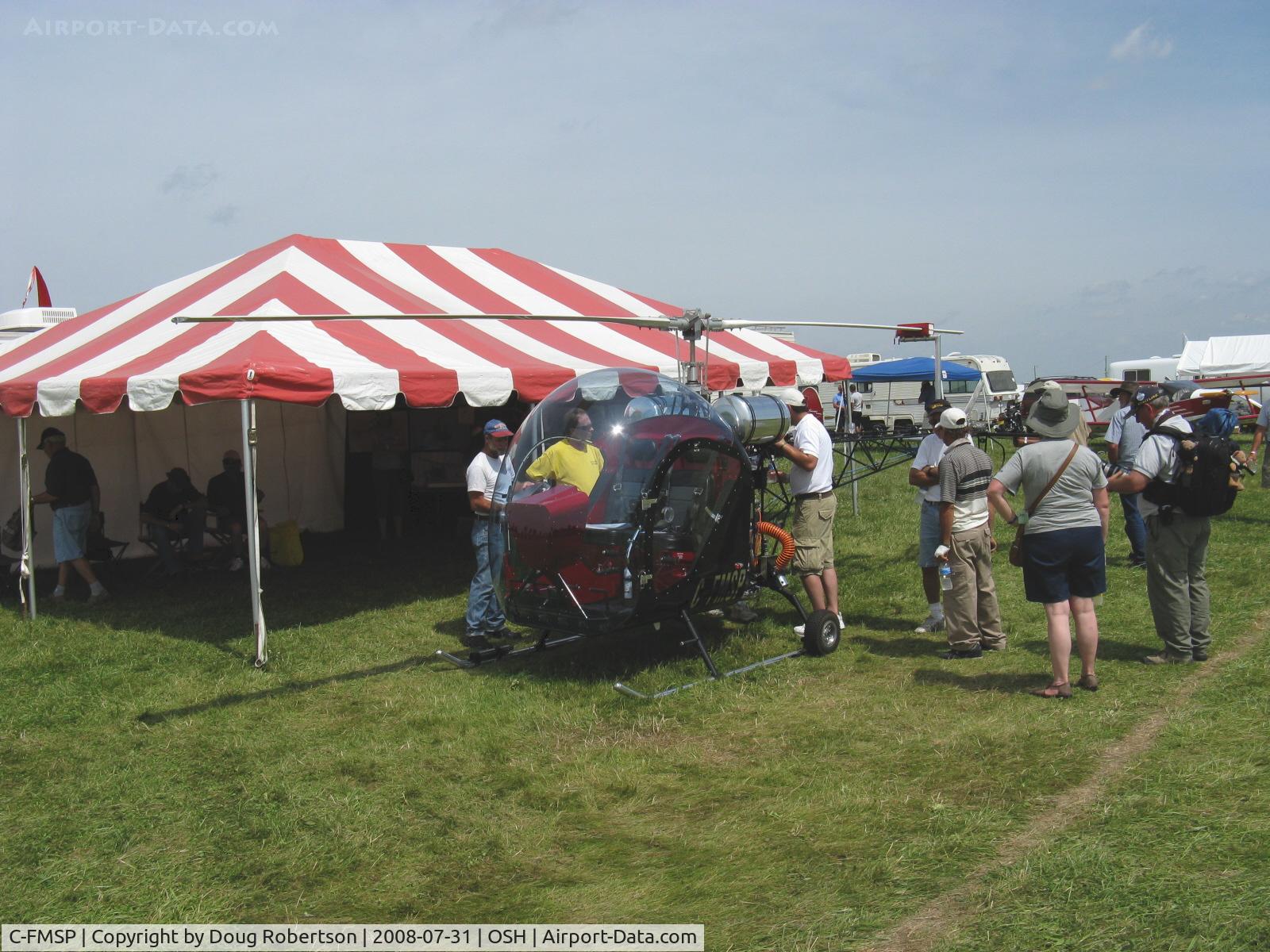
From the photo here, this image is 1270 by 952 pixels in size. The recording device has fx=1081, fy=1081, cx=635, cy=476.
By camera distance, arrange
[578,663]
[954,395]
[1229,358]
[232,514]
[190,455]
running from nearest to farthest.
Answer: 1. [578,663]
2. [232,514]
3. [190,455]
4. [1229,358]
5. [954,395]

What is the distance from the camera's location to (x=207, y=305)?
31.1 ft

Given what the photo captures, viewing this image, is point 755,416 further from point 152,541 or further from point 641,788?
point 152,541

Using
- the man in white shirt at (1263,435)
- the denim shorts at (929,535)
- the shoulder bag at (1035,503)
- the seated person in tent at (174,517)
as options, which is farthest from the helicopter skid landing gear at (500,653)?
the man in white shirt at (1263,435)

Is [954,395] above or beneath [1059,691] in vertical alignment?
above

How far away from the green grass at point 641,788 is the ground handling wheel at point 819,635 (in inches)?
5.8

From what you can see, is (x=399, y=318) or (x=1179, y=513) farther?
(x=1179, y=513)

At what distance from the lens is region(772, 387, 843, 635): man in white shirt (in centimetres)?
711

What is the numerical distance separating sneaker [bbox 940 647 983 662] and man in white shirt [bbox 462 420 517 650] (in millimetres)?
2900

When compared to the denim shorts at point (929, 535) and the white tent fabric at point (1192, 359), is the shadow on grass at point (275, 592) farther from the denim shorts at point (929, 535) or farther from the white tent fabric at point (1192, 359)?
the white tent fabric at point (1192, 359)

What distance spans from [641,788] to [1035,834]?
1634 millimetres

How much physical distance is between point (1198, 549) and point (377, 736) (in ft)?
15.3

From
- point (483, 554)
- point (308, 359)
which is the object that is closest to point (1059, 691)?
point (483, 554)

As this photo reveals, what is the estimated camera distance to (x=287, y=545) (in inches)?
452

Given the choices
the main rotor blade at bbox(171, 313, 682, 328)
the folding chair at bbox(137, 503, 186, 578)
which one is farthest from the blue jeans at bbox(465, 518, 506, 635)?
the folding chair at bbox(137, 503, 186, 578)
